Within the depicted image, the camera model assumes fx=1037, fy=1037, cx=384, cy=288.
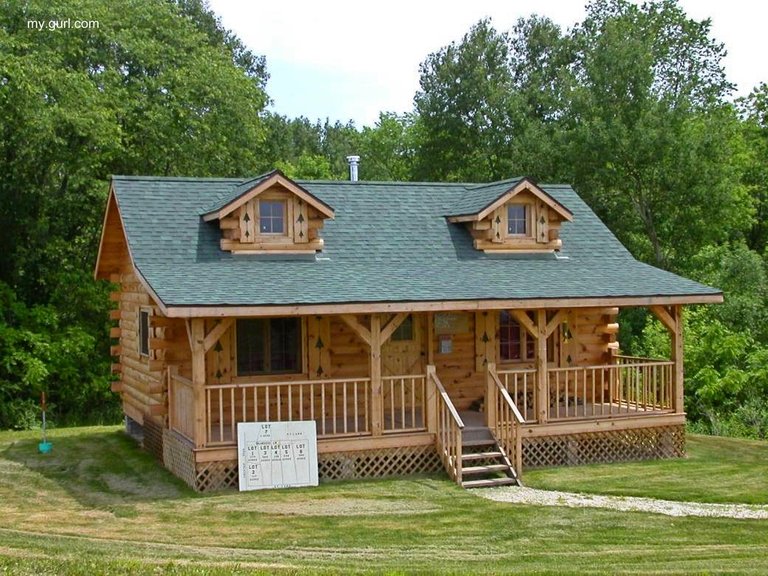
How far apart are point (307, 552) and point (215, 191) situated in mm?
9336

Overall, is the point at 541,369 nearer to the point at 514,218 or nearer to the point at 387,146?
the point at 514,218

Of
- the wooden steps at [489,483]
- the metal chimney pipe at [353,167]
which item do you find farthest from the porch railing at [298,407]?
the metal chimney pipe at [353,167]

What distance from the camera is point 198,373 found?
15547mm

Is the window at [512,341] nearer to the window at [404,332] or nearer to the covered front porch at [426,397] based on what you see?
the covered front porch at [426,397]

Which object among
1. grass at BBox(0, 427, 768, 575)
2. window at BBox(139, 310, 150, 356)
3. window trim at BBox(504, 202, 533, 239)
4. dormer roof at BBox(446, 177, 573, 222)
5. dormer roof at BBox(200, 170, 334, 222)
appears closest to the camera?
grass at BBox(0, 427, 768, 575)

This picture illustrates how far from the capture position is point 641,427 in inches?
728

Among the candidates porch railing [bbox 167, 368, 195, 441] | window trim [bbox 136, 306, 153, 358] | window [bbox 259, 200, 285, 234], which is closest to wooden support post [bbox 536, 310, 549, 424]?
window [bbox 259, 200, 285, 234]

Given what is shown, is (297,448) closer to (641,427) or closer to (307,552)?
(307,552)

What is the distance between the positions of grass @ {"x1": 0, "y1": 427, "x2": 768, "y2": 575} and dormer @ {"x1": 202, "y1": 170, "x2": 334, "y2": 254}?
423cm

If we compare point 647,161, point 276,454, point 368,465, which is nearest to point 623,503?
point 368,465

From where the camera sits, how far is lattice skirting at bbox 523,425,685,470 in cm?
1792

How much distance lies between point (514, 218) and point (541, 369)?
369 cm

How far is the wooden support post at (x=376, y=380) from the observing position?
654 inches

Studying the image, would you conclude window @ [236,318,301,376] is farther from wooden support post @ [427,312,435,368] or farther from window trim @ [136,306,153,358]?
wooden support post @ [427,312,435,368]
